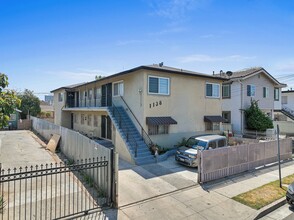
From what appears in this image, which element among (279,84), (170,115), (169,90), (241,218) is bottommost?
(241,218)

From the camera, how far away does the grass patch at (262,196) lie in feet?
22.6

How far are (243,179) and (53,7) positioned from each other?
455 inches

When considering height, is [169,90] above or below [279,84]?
below

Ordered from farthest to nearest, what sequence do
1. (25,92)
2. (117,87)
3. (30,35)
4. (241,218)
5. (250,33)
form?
(25,92), (117,87), (250,33), (30,35), (241,218)

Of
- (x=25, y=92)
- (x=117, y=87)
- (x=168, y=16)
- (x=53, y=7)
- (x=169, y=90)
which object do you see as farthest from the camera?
(x=25, y=92)

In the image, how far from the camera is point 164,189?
7.93m

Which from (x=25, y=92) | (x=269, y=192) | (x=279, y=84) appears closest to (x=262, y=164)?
(x=269, y=192)

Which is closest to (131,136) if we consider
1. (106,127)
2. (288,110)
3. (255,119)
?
(106,127)

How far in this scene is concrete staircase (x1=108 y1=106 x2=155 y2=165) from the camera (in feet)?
38.0

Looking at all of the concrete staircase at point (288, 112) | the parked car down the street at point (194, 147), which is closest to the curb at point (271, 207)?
the parked car down the street at point (194, 147)

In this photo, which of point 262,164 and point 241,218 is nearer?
point 241,218

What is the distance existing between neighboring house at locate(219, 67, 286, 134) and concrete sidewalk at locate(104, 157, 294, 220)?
15.2m

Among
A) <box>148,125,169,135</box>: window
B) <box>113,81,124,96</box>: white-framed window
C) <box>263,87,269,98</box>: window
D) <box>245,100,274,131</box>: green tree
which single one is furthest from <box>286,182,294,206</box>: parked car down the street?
<box>263,87,269,98</box>: window

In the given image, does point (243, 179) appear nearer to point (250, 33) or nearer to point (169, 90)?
point (169, 90)
